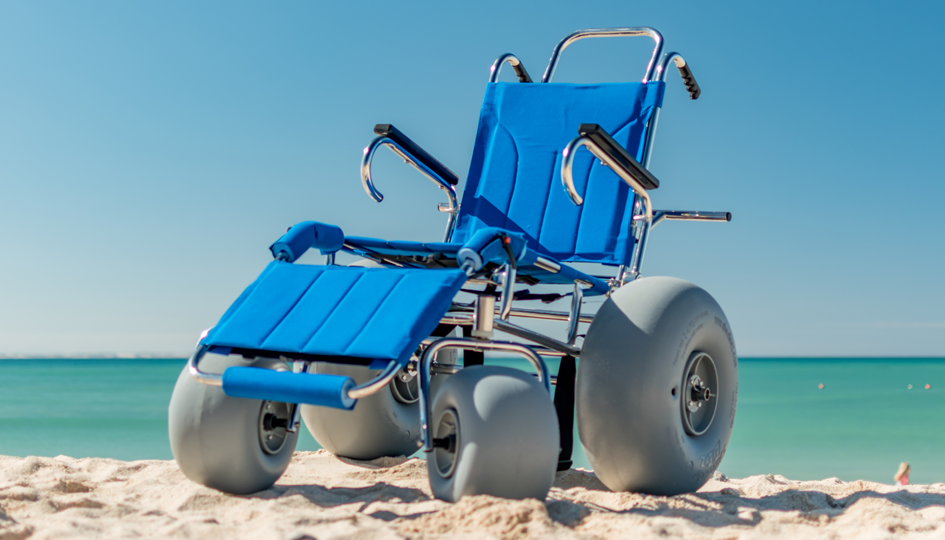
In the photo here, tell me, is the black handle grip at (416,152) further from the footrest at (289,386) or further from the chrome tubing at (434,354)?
the footrest at (289,386)

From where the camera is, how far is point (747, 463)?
11008 millimetres

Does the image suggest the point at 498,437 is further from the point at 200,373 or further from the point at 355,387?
the point at 200,373

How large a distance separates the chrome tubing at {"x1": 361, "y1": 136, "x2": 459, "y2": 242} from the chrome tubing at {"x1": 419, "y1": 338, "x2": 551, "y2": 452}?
3.87ft

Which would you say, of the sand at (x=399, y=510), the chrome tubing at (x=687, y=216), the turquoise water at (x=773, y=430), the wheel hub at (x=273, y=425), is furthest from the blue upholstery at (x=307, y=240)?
the turquoise water at (x=773, y=430)

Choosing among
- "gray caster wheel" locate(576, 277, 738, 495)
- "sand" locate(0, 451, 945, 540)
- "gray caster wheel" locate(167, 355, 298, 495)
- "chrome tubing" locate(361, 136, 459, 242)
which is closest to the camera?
"sand" locate(0, 451, 945, 540)

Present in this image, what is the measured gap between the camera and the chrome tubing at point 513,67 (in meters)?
3.79

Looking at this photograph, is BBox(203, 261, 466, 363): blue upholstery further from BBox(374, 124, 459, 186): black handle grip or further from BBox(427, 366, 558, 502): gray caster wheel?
BBox(374, 124, 459, 186): black handle grip

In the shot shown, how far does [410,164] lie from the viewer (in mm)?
3365

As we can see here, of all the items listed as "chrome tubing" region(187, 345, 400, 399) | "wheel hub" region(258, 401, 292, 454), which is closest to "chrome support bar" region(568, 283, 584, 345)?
"chrome tubing" region(187, 345, 400, 399)

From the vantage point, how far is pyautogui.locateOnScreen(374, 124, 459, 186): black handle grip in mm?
3129

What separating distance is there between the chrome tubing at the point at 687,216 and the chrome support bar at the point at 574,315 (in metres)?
0.74

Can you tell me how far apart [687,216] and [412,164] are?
1202mm

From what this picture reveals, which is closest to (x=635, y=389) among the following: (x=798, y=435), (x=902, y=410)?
(x=798, y=435)

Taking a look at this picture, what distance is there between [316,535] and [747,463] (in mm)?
10527
